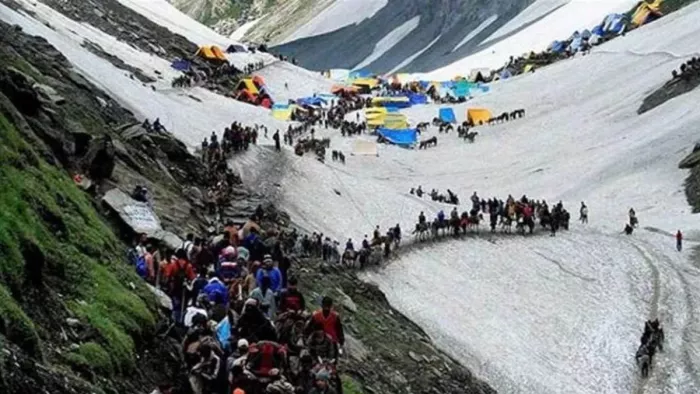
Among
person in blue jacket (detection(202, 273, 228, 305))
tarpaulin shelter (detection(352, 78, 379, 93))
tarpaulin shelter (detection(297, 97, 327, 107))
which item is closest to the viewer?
person in blue jacket (detection(202, 273, 228, 305))

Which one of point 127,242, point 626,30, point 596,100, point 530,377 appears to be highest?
point 626,30

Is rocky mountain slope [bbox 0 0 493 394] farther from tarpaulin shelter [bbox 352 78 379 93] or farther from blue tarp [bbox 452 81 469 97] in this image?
tarpaulin shelter [bbox 352 78 379 93]

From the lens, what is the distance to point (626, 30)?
13612 centimetres

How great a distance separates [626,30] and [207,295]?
127 m

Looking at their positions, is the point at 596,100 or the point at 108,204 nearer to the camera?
the point at 108,204

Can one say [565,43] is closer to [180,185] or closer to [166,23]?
[166,23]

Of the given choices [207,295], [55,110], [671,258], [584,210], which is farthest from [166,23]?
[207,295]

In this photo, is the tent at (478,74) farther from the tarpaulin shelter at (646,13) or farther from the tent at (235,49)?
the tent at (235,49)

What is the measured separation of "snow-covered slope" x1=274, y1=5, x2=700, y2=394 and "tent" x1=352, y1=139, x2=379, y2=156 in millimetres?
1118

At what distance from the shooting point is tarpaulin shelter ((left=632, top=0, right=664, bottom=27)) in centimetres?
13825

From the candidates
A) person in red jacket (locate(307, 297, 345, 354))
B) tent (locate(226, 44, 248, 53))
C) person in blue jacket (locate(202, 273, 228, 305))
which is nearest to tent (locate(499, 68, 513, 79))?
tent (locate(226, 44, 248, 53))

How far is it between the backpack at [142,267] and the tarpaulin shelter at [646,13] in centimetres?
12603

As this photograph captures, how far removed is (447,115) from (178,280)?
8988 centimetres

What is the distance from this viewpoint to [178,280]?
18609mm
